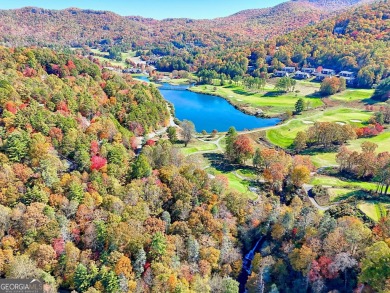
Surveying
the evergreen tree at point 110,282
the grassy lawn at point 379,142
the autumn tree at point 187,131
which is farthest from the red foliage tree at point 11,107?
the grassy lawn at point 379,142

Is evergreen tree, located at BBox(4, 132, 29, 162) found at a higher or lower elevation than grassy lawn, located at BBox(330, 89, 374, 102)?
higher

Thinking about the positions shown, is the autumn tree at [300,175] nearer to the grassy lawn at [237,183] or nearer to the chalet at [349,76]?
the grassy lawn at [237,183]

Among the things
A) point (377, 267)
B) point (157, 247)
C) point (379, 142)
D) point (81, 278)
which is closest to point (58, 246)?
point (81, 278)

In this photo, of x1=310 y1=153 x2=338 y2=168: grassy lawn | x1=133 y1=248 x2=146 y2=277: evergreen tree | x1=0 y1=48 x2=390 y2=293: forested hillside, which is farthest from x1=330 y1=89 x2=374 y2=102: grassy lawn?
x1=133 y1=248 x2=146 y2=277: evergreen tree

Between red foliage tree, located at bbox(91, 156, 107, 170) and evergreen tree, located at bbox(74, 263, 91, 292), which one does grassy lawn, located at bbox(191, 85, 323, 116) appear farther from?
evergreen tree, located at bbox(74, 263, 91, 292)

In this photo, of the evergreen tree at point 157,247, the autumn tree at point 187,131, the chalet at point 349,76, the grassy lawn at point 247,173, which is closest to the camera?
the evergreen tree at point 157,247

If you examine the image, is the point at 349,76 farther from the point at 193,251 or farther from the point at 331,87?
the point at 193,251

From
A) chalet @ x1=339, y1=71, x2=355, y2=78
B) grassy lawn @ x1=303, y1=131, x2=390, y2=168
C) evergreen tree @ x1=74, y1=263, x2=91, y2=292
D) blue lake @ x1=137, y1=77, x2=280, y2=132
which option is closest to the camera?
evergreen tree @ x1=74, y1=263, x2=91, y2=292
